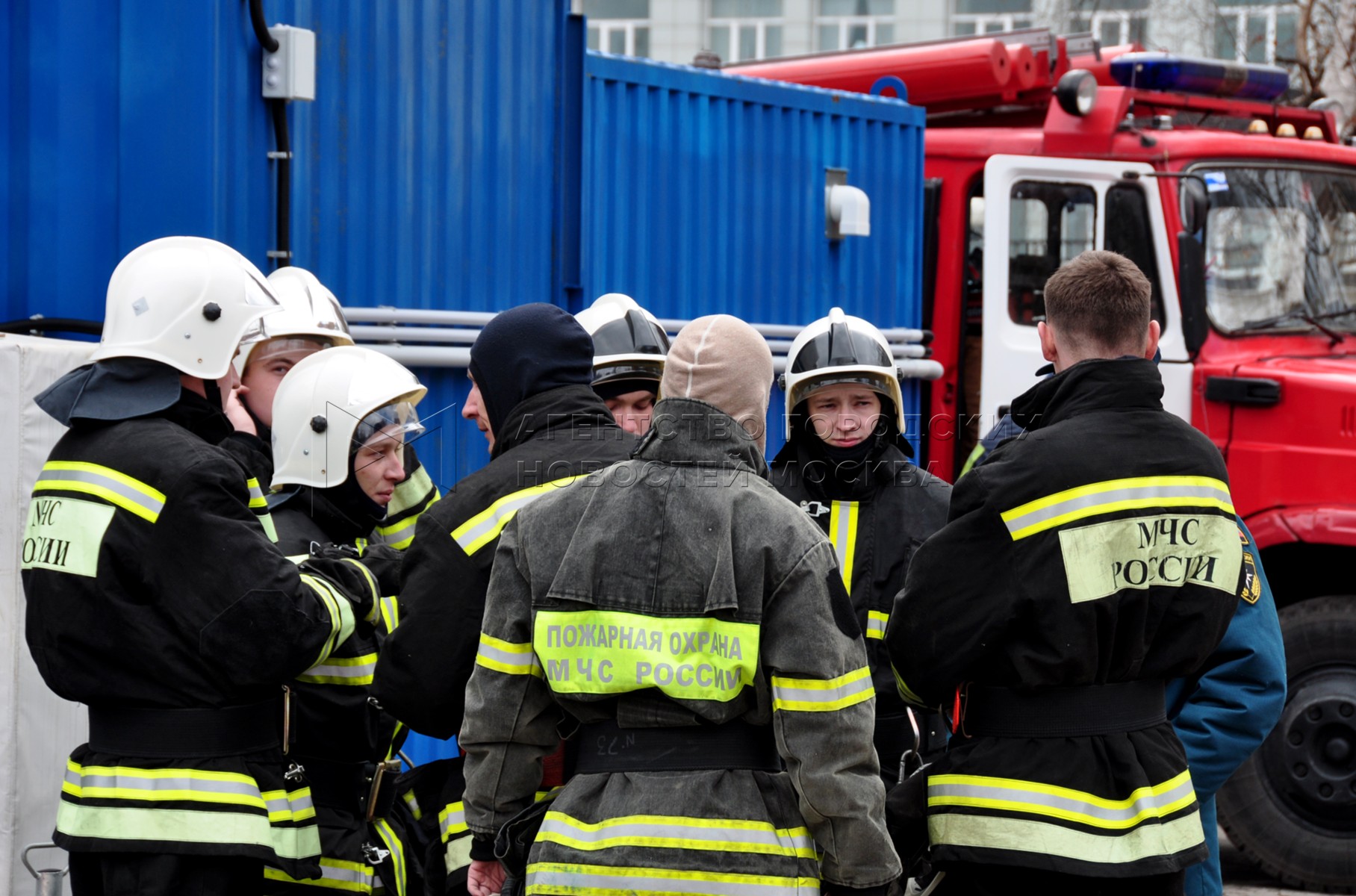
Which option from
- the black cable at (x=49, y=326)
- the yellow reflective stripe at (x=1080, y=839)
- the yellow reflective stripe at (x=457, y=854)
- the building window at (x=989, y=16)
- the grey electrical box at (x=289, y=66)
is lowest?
the yellow reflective stripe at (x=457, y=854)

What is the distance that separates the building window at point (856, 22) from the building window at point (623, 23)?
354 centimetres

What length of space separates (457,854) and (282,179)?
2.44 meters

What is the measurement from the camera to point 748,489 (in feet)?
8.95

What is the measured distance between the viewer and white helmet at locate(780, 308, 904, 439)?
4.22m

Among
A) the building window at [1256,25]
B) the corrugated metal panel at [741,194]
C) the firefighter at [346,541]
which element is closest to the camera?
the firefighter at [346,541]

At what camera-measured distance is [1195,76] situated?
715cm

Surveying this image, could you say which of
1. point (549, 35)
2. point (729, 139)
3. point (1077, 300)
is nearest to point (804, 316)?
point (729, 139)

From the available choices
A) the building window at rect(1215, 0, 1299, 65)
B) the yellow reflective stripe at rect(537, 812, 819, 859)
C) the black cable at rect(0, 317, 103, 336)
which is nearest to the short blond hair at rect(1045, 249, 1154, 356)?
the yellow reflective stripe at rect(537, 812, 819, 859)

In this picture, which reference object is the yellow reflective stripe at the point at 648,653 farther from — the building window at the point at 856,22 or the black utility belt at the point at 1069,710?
the building window at the point at 856,22

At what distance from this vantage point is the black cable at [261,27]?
15.7ft

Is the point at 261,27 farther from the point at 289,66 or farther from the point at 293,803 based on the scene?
the point at 293,803

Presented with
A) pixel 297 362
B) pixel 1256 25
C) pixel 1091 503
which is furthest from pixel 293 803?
pixel 1256 25

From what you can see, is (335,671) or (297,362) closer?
(335,671)

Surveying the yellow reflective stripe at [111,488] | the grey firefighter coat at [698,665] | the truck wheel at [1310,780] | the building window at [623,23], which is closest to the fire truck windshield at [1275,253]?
the truck wheel at [1310,780]
